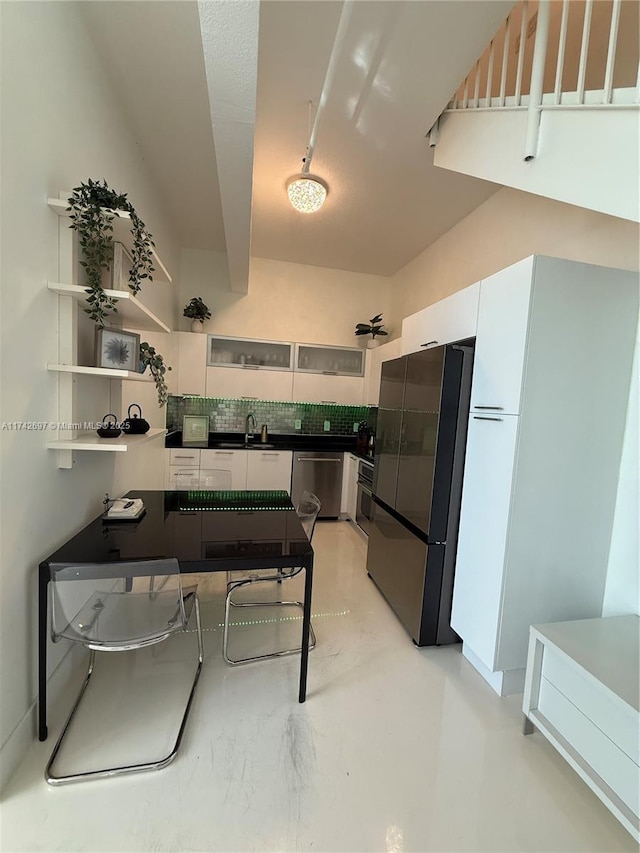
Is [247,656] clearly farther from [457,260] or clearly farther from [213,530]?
[457,260]

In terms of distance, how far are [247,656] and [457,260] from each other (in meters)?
3.47

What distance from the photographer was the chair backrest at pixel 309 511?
2.19 meters

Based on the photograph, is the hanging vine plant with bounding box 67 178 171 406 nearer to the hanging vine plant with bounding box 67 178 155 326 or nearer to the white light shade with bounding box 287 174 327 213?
the hanging vine plant with bounding box 67 178 155 326

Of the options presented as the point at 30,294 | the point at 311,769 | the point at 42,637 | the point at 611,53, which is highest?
the point at 611,53

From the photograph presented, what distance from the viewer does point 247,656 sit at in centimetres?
196

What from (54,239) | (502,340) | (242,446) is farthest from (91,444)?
(242,446)

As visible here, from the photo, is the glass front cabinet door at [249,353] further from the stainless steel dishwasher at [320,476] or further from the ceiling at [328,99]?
the ceiling at [328,99]

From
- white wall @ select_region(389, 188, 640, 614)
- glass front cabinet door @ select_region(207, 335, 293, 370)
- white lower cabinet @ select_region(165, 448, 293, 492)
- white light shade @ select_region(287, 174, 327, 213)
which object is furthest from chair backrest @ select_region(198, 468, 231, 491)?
white wall @ select_region(389, 188, 640, 614)

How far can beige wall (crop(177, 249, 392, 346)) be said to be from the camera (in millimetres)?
4184

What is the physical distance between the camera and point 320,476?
412cm

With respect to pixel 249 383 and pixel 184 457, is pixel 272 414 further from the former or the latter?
pixel 184 457

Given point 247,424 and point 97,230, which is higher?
point 97,230

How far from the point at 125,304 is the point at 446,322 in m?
1.88

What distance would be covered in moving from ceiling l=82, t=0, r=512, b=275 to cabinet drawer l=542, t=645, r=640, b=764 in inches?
105
